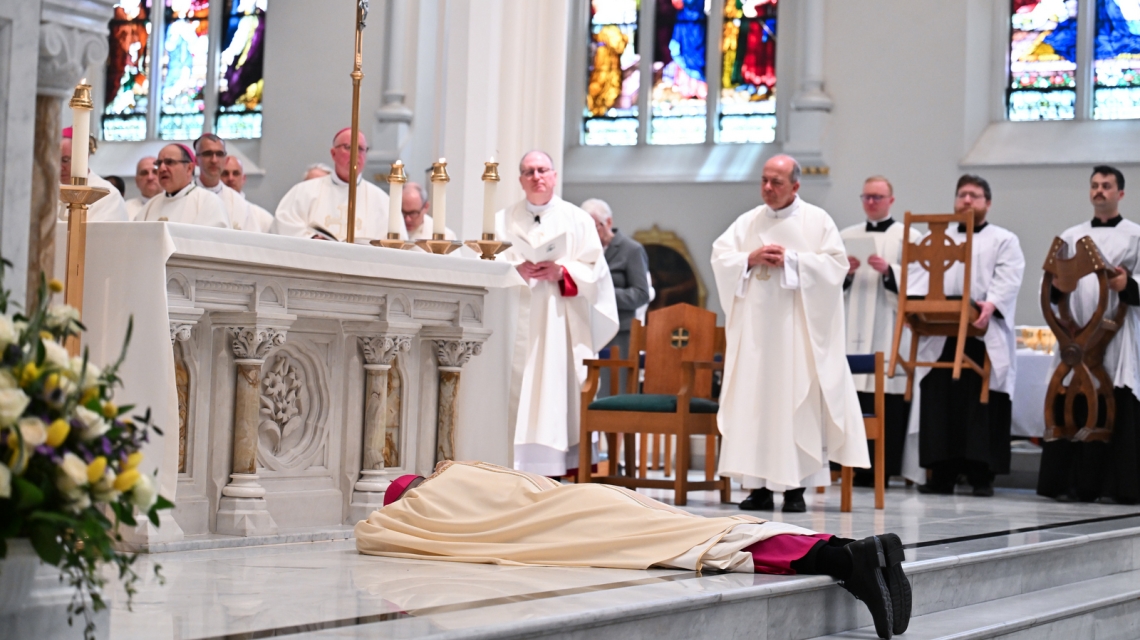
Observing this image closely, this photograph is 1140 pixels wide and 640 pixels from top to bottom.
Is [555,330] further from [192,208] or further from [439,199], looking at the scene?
[192,208]

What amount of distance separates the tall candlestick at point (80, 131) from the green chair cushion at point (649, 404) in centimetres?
322

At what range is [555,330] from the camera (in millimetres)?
7531

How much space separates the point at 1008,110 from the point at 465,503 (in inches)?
405

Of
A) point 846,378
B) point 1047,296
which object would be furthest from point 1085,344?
point 846,378

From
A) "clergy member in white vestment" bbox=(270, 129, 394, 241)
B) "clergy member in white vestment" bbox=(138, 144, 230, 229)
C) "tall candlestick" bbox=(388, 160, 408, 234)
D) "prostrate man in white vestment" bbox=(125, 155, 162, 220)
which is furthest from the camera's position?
"prostrate man in white vestment" bbox=(125, 155, 162, 220)

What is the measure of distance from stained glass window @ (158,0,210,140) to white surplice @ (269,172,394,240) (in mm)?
7157

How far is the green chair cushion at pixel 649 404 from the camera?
23.2ft

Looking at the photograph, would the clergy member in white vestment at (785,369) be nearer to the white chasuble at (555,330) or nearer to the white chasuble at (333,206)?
the white chasuble at (555,330)

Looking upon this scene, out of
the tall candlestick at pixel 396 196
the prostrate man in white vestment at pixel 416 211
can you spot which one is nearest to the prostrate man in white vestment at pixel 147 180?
the prostrate man in white vestment at pixel 416 211

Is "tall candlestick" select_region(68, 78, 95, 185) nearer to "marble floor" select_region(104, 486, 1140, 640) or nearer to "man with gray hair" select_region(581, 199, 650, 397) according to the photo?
"marble floor" select_region(104, 486, 1140, 640)

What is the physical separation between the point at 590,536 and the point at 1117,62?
10.5 meters

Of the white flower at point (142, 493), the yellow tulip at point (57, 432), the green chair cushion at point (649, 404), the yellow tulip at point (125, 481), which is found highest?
the yellow tulip at point (57, 432)

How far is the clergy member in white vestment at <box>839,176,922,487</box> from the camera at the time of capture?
934 cm

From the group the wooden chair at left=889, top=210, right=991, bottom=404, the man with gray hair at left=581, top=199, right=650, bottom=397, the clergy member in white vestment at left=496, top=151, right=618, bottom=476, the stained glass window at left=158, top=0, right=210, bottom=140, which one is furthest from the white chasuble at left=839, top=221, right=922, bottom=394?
the stained glass window at left=158, top=0, right=210, bottom=140
